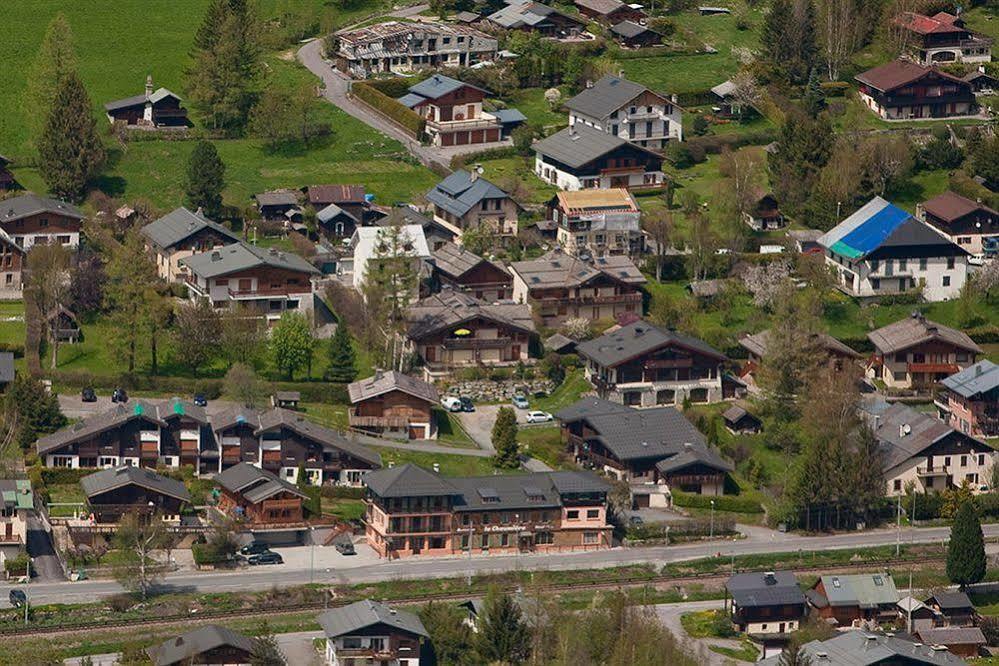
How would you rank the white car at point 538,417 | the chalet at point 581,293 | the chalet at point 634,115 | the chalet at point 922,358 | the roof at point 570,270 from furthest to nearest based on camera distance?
the chalet at point 634,115 < the roof at point 570,270 < the chalet at point 581,293 < the chalet at point 922,358 < the white car at point 538,417

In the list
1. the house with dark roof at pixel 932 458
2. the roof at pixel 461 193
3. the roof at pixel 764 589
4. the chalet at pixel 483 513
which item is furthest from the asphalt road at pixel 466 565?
the roof at pixel 461 193

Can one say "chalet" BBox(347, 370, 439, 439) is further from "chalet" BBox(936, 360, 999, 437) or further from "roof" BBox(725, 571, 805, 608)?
"chalet" BBox(936, 360, 999, 437)

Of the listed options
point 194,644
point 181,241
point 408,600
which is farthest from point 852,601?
point 181,241

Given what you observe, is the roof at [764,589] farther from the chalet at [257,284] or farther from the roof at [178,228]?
the roof at [178,228]

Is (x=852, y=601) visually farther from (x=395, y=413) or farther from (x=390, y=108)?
(x=390, y=108)

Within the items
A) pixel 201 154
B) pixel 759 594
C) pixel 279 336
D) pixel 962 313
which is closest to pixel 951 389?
pixel 962 313

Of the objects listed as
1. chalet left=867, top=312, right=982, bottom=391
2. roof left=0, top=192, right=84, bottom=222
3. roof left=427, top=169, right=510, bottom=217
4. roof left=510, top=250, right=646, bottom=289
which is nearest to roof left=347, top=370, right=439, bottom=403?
roof left=510, top=250, right=646, bottom=289
